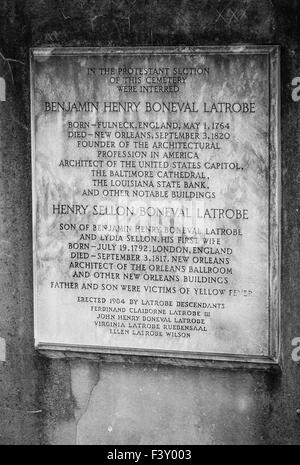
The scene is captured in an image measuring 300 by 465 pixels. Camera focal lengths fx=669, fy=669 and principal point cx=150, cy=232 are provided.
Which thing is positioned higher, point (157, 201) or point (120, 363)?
point (157, 201)

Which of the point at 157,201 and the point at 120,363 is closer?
the point at 157,201

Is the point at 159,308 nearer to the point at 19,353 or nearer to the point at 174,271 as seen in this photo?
the point at 174,271

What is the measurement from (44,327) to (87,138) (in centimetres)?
104

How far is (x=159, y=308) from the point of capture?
348 centimetres

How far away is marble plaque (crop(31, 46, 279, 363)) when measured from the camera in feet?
10.9

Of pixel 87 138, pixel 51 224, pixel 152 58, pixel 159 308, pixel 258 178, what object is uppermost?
pixel 152 58

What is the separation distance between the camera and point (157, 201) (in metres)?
3.43

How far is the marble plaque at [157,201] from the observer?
10.9ft

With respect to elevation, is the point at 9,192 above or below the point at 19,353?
above

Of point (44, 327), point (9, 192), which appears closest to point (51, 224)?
point (9, 192)

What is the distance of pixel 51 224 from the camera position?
354cm

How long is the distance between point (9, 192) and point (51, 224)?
291mm

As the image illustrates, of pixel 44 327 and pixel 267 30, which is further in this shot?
pixel 44 327

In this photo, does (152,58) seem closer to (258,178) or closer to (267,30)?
(267,30)
